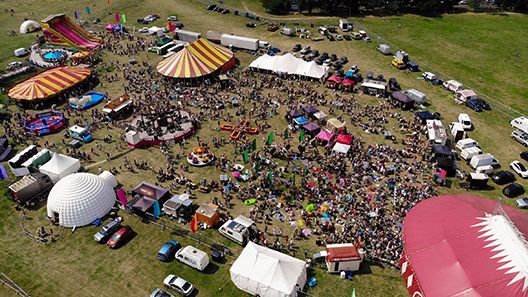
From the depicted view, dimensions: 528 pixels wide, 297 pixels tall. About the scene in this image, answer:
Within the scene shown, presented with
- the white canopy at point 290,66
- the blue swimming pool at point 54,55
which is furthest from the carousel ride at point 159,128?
the blue swimming pool at point 54,55

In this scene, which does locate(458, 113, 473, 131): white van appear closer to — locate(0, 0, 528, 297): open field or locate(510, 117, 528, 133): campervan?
locate(0, 0, 528, 297): open field

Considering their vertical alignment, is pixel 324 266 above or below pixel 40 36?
below

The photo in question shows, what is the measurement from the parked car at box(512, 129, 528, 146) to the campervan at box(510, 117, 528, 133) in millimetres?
655

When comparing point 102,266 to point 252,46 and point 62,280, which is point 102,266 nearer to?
point 62,280

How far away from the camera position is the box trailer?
66.5m

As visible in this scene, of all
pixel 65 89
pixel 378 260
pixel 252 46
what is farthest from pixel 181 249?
pixel 252 46

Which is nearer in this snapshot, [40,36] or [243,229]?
[243,229]

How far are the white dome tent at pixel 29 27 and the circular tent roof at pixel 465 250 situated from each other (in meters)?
76.9

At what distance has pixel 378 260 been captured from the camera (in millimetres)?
31922

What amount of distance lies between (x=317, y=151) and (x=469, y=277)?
22185 mm

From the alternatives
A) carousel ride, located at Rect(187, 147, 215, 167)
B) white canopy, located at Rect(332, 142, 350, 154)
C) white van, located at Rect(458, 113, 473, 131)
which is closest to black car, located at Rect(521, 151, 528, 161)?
white van, located at Rect(458, 113, 473, 131)

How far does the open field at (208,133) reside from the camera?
101 ft

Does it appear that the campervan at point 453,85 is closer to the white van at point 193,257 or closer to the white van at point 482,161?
the white van at point 482,161

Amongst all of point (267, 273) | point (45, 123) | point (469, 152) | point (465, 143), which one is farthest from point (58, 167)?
point (465, 143)
